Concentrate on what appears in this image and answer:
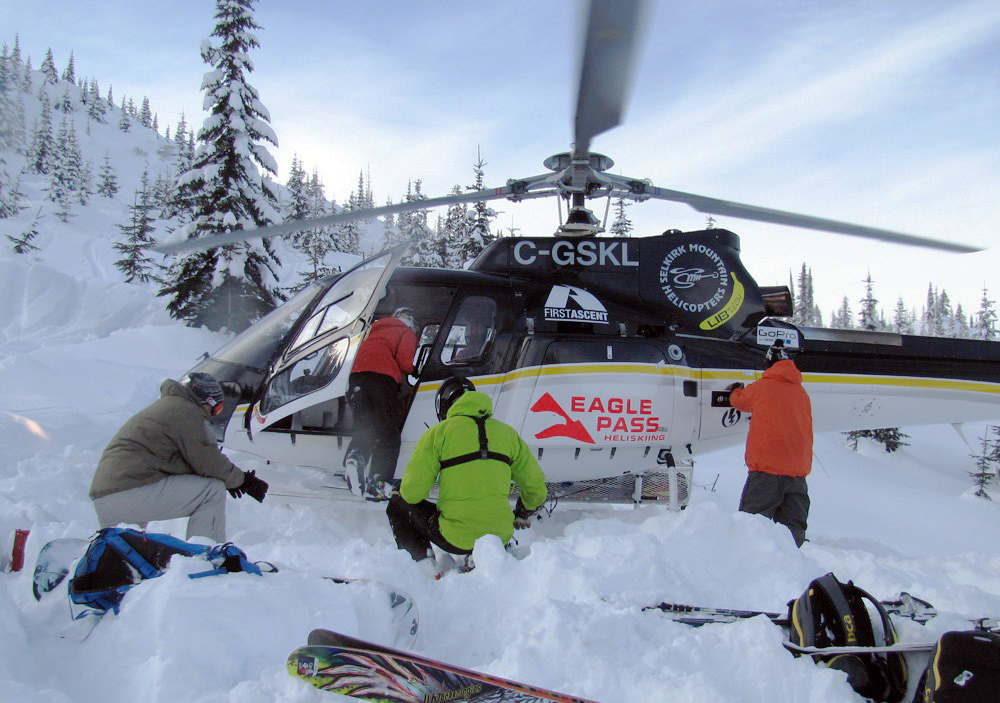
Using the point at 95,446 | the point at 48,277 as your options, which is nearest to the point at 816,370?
the point at 95,446

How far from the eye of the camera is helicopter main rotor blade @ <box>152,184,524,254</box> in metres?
4.69

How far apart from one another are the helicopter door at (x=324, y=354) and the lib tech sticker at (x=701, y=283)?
2.61 m

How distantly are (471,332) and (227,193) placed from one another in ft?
48.7

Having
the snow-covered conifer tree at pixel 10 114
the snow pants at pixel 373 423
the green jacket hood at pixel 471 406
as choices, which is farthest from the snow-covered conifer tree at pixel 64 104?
the green jacket hood at pixel 471 406

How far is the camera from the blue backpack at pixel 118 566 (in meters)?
2.63

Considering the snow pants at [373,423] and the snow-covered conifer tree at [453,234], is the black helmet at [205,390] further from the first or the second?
the snow-covered conifer tree at [453,234]

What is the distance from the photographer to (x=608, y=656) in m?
2.37

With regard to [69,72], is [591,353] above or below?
below

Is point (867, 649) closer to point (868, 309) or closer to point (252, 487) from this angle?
point (252, 487)

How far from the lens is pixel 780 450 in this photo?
17.5 feet

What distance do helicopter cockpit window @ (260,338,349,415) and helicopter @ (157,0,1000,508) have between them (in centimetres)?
1

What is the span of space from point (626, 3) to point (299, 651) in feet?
10.4

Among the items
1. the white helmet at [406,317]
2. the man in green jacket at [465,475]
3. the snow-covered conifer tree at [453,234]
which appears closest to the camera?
the man in green jacket at [465,475]

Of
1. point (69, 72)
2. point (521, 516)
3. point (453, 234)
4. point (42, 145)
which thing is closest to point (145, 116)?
point (69, 72)
